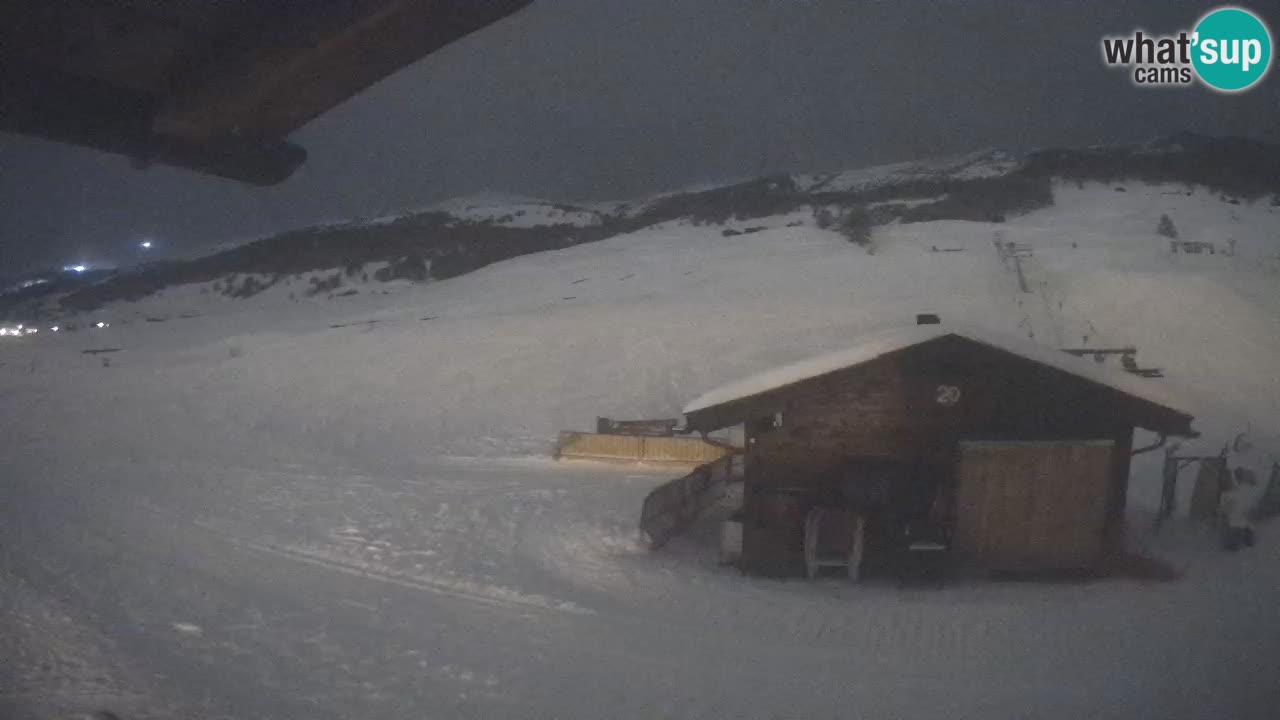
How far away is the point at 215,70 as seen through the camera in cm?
224

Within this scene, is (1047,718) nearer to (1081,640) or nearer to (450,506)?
(1081,640)

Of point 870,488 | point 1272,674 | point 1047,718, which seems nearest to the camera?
point 1047,718

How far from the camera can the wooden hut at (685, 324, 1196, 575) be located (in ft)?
37.6

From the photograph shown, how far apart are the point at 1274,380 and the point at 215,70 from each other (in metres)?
29.6

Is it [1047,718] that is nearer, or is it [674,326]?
[1047,718]

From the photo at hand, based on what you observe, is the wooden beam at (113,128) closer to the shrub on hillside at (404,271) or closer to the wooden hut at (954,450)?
the wooden hut at (954,450)

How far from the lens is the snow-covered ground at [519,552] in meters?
7.73

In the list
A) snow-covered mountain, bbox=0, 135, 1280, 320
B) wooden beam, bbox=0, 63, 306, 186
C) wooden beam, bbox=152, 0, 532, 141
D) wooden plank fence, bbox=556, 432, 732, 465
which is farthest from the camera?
snow-covered mountain, bbox=0, 135, 1280, 320

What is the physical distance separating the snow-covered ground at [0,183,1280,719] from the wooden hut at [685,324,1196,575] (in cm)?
84

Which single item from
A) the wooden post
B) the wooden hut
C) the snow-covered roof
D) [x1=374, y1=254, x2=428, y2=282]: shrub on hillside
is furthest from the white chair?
[x1=374, y1=254, x2=428, y2=282]: shrub on hillside

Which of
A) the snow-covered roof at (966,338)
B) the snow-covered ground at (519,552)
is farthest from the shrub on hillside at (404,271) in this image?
the snow-covered roof at (966,338)

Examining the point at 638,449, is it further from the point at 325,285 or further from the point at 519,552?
the point at 325,285

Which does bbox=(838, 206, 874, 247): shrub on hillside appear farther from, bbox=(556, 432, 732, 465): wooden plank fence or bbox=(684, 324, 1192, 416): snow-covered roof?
bbox=(684, 324, 1192, 416): snow-covered roof

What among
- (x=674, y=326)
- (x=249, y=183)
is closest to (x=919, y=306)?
(x=674, y=326)
